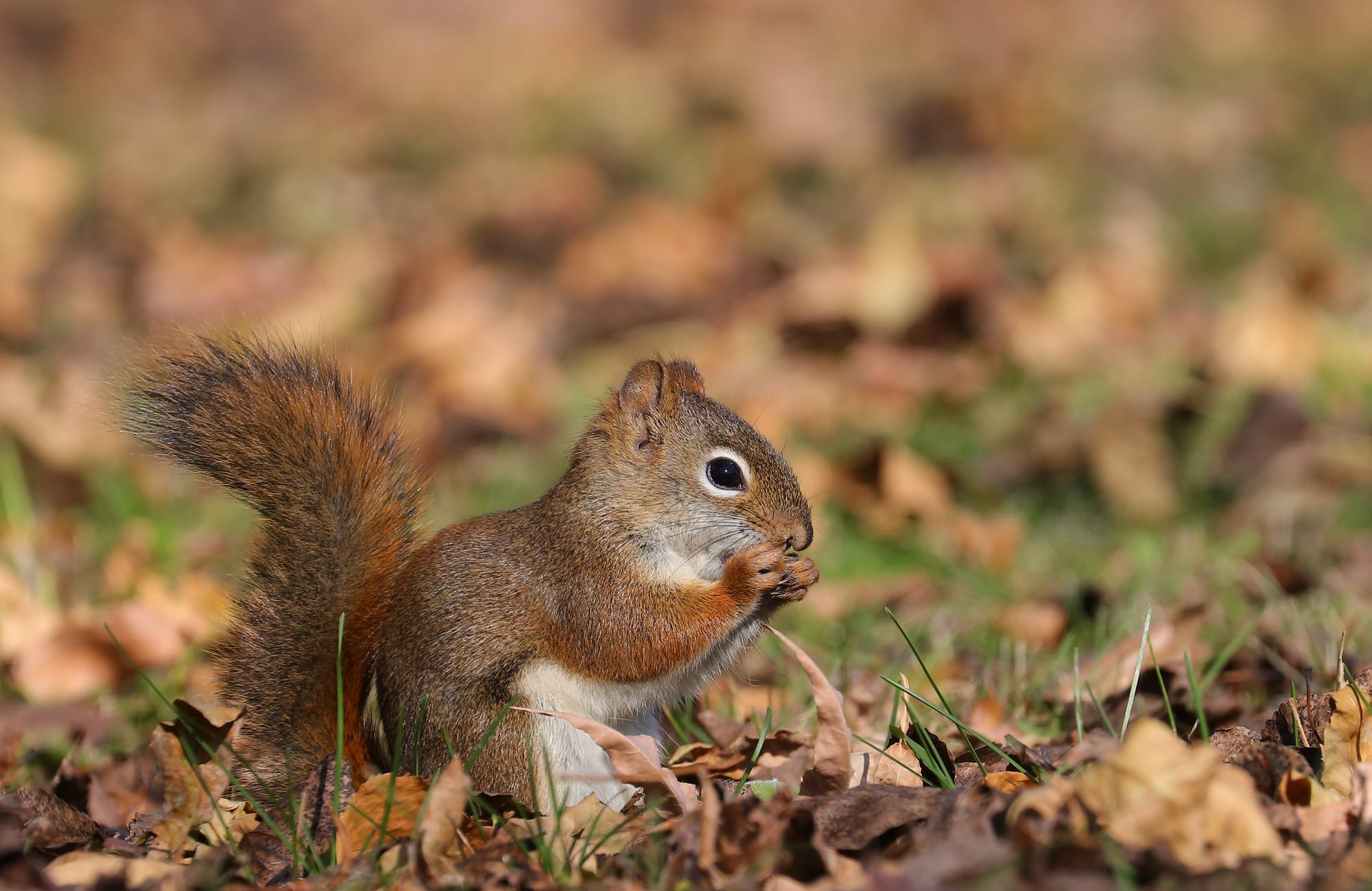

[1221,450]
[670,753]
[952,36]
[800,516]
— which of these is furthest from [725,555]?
[952,36]

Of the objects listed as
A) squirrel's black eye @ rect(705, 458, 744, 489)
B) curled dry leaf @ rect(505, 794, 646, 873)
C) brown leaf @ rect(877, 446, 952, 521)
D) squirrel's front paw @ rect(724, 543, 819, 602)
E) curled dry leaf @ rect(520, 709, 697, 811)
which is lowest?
curled dry leaf @ rect(505, 794, 646, 873)

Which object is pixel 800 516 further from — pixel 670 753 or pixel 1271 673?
pixel 1271 673

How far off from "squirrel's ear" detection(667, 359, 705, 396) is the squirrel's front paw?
1.42 feet

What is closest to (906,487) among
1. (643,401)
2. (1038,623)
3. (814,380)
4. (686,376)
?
(1038,623)

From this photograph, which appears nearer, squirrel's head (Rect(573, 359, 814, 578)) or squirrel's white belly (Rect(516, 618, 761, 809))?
squirrel's white belly (Rect(516, 618, 761, 809))

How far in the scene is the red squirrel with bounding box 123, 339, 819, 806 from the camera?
7.66 feet

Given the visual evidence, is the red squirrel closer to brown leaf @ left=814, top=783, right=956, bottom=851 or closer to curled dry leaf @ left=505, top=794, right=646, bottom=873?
→ curled dry leaf @ left=505, top=794, right=646, bottom=873

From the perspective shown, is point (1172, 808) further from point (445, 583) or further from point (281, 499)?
point (281, 499)

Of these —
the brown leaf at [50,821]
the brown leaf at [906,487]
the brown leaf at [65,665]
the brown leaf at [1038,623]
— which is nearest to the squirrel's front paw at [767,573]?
the brown leaf at [1038,623]

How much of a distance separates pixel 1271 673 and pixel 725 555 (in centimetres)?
116

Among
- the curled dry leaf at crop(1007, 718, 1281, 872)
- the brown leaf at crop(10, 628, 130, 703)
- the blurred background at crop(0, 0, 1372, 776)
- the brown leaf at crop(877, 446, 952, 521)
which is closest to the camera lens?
the curled dry leaf at crop(1007, 718, 1281, 872)

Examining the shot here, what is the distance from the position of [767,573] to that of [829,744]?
377mm

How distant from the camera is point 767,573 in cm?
242

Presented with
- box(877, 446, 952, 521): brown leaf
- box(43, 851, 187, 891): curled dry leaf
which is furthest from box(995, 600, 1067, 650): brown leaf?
box(43, 851, 187, 891): curled dry leaf
